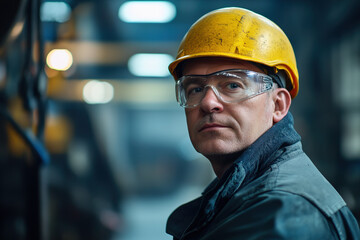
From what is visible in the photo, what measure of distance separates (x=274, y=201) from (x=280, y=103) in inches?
26.3

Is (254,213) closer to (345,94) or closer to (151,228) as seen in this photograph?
(345,94)

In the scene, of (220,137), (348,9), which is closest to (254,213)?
(220,137)

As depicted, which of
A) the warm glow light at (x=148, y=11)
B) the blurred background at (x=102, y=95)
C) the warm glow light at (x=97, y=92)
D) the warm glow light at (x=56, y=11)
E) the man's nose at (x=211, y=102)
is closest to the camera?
the man's nose at (x=211, y=102)

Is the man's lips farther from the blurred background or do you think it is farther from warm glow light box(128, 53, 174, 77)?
warm glow light box(128, 53, 174, 77)

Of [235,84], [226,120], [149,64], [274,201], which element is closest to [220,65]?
[235,84]

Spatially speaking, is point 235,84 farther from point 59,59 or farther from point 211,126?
point 59,59

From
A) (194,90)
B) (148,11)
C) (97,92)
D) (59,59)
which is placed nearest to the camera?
(194,90)

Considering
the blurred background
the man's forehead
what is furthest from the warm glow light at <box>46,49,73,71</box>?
the man's forehead

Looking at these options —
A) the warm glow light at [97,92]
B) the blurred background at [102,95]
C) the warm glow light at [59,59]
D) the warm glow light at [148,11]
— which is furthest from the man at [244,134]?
the warm glow light at [97,92]

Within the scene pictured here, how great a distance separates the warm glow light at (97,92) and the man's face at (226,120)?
893 centimetres

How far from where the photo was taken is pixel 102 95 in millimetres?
11508

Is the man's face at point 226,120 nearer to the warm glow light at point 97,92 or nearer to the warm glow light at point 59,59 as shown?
the warm glow light at point 59,59

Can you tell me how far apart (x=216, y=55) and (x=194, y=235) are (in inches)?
27.6

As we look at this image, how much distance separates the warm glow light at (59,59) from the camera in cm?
736
